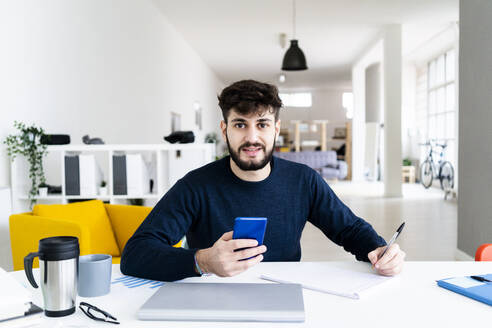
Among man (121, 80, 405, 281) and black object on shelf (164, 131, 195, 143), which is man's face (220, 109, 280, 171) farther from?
black object on shelf (164, 131, 195, 143)

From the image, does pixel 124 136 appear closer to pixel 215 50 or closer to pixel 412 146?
pixel 215 50

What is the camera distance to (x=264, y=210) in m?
1.61

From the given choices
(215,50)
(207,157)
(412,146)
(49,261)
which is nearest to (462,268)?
(49,261)

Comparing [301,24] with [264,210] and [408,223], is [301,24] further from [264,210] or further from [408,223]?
[264,210]

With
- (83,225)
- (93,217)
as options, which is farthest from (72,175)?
(83,225)

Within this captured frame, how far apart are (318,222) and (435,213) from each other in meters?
5.71

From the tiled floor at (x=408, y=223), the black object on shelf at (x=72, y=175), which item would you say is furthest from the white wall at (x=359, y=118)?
the black object on shelf at (x=72, y=175)

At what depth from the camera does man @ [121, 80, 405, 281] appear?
155 centimetres

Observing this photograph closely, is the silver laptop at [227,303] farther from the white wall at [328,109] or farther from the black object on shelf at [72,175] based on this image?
the white wall at [328,109]

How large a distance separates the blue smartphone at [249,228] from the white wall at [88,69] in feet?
9.02

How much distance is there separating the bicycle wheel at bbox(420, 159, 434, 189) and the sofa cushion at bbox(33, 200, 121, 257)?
9.29 metres

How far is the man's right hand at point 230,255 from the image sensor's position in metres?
1.08

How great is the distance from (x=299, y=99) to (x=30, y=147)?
14999mm

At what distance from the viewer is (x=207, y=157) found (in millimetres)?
3479
